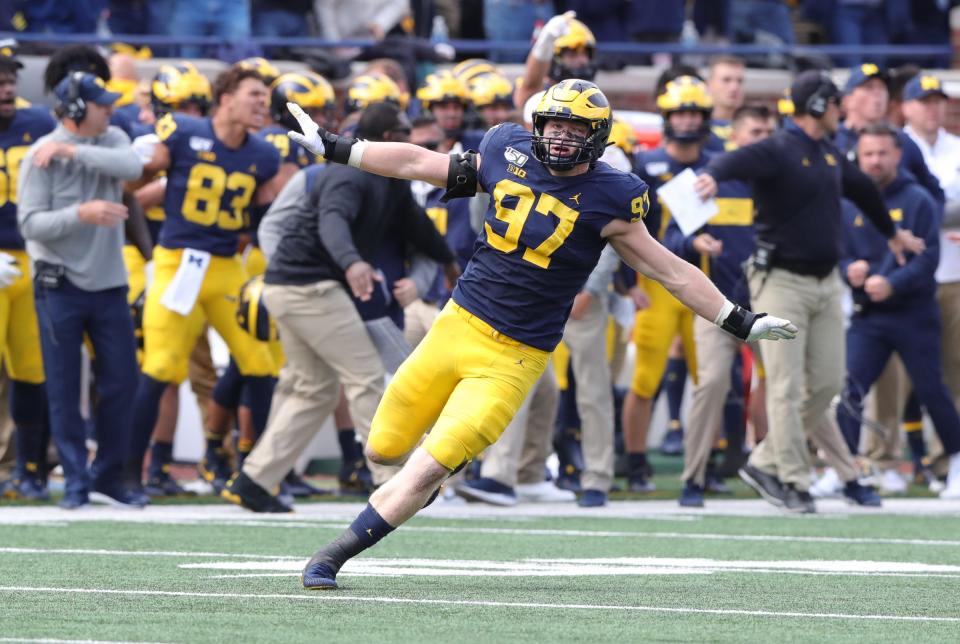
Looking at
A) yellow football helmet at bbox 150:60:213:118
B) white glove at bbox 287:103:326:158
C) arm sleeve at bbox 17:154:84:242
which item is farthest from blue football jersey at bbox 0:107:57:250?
white glove at bbox 287:103:326:158

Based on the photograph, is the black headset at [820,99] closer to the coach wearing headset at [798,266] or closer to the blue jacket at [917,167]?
the coach wearing headset at [798,266]

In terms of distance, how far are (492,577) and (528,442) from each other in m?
4.41

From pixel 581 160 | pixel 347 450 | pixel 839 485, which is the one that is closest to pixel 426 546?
pixel 581 160

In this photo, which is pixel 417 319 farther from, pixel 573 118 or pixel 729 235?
pixel 573 118

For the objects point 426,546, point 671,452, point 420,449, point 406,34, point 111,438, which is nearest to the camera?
point 420,449

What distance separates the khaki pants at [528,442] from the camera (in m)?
11.0

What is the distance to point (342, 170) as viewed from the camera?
32.3ft

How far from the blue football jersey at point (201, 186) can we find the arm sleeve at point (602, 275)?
1.94m

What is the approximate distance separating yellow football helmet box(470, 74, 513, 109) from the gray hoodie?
9.24ft

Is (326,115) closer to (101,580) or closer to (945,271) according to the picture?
(945,271)

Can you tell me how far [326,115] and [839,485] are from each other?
3754mm


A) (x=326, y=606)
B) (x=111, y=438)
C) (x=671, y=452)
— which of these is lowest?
(x=671, y=452)

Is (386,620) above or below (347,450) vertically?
above

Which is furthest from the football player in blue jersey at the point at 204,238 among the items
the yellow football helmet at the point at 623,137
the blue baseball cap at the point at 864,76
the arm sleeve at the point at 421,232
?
the blue baseball cap at the point at 864,76
